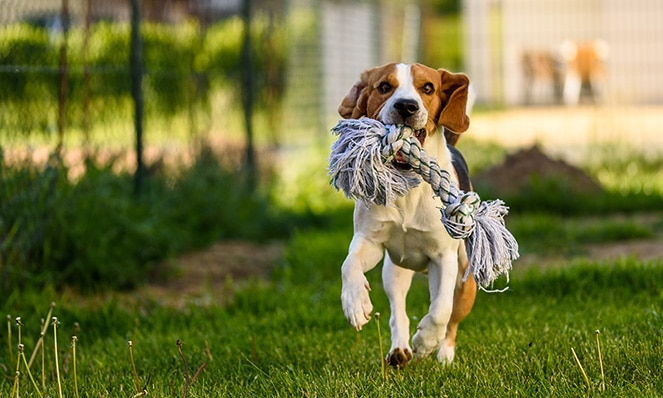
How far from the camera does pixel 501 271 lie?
4.14 m

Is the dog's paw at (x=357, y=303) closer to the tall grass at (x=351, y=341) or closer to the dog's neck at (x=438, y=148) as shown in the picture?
the tall grass at (x=351, y=341)

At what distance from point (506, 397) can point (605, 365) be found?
55 centimetres

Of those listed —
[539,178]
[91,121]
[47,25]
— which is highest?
[47,25]

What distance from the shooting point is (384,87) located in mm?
4195

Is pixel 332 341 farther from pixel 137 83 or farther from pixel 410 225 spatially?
pixel 137 83

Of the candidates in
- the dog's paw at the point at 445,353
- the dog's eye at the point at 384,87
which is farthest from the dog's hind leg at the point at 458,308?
the dog's eye at the point at 384,87

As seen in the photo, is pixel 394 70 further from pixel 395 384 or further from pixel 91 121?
pixel 91 121

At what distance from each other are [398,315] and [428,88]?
937 millimetres

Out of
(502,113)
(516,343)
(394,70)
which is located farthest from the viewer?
(502,113)

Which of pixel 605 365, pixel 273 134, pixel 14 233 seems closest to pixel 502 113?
pixel 273 134

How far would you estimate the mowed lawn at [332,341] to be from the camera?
4.12m

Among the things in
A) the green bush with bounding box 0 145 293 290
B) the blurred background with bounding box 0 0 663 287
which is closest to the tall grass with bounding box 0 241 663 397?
the green bush with bounding box 0 145 293 290

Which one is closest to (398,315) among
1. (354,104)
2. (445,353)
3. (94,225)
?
(445,353)

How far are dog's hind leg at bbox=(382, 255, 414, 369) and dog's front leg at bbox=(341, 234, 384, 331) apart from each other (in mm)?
285
